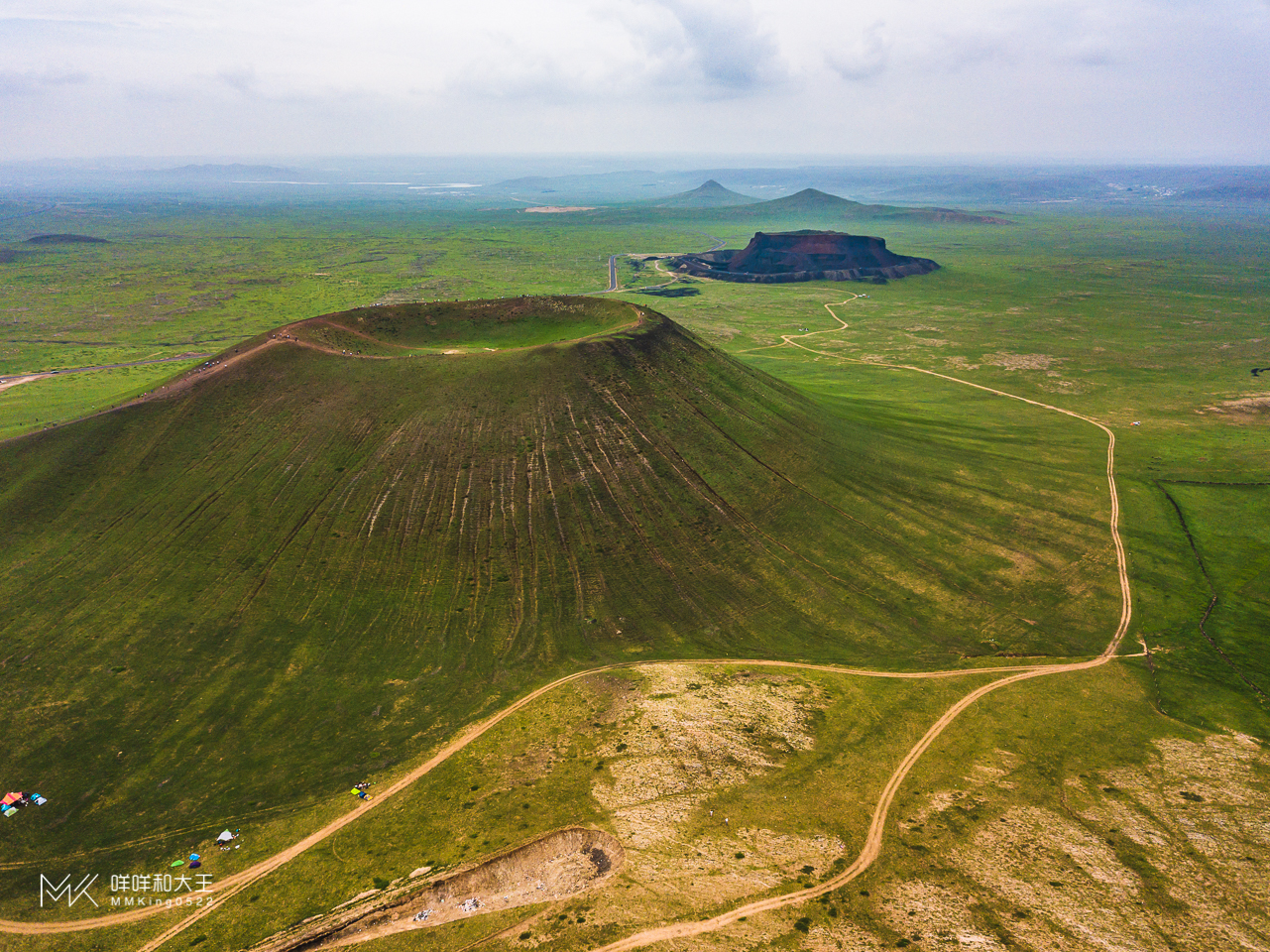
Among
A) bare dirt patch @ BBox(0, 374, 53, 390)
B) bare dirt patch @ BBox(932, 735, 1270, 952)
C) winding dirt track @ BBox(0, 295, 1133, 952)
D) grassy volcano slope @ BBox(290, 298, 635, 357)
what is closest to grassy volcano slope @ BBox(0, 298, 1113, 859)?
winding dirt track @ BBox(0, 295, 1133, 952)

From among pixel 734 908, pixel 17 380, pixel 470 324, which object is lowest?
pixel 734 908

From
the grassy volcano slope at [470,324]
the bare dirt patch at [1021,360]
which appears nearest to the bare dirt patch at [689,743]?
the grassy volcano slope at [470,324]

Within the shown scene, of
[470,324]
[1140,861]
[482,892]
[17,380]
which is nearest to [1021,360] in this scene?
[470,324]

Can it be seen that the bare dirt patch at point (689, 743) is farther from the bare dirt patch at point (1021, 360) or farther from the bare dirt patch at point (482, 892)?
Answer: the bare dirt patch at point (1021, 360)

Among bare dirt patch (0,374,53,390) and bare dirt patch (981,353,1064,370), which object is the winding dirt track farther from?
bare dirt patch (0,374,53,390)

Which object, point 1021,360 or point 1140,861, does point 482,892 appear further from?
point 1021,360
